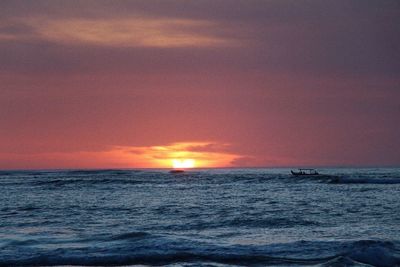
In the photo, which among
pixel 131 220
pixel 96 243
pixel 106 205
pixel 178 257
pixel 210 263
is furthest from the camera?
pixel 106 205

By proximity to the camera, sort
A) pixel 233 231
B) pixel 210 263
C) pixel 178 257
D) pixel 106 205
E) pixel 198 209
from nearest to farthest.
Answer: pixel 210 263
pixel 178 257
pixel 233 231
pixel 198 209
pixel 106 205

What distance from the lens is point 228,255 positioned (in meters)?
20.5

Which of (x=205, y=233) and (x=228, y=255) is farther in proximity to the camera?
(x=205, y=233)

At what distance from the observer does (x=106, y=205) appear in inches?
1527

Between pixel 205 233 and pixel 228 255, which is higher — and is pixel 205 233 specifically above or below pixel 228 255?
above

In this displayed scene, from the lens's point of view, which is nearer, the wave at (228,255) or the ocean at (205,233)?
the wave at (228,255)

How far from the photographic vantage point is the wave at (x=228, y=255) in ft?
63.4

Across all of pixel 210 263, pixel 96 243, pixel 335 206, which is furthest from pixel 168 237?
pixel 335 206

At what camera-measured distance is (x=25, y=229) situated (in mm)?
27281

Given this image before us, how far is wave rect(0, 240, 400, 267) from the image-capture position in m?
19.3

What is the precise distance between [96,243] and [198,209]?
496 inches

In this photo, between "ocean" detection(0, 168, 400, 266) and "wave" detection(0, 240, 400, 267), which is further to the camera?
"ocean" detection(0, 168, 400, 266)

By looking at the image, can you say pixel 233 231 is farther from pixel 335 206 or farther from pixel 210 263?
pixel 335 206

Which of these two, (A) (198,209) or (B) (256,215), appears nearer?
(B) (256,215)
